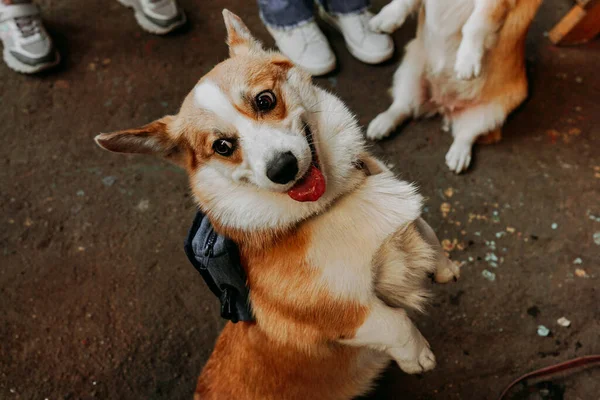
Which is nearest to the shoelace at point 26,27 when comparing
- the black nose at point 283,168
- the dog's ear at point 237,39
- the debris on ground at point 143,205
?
the debris on ground at point 143,205

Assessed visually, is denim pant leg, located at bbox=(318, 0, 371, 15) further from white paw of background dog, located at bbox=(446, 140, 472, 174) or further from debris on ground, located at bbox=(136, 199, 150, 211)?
debris on ground, located at bbox=(136, 199, 150, 211)

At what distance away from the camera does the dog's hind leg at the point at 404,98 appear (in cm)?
230

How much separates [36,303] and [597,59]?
3.19m

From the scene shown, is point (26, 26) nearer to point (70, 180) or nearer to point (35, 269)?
point (70, 180)

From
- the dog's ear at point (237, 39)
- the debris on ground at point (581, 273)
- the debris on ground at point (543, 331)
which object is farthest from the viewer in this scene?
the debris on ground at point (581, 273)

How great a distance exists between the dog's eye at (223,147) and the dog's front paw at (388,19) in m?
1.34

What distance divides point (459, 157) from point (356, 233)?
1.19m

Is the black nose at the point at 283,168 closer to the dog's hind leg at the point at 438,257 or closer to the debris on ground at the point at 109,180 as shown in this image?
the dog's hind leg at the point at 438,257

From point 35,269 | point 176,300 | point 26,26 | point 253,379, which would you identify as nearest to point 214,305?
point 176,300

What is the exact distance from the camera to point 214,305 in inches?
80.5

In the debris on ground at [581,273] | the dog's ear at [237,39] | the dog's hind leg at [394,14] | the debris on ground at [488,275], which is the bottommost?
the debris on ground at [488,275]

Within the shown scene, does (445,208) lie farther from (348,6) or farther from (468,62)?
(348,6)

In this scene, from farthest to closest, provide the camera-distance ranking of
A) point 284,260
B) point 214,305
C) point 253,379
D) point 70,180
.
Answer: point 70,180
point 214,305
point 253,379
point 284,260

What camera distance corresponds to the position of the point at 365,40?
2.60 metres
